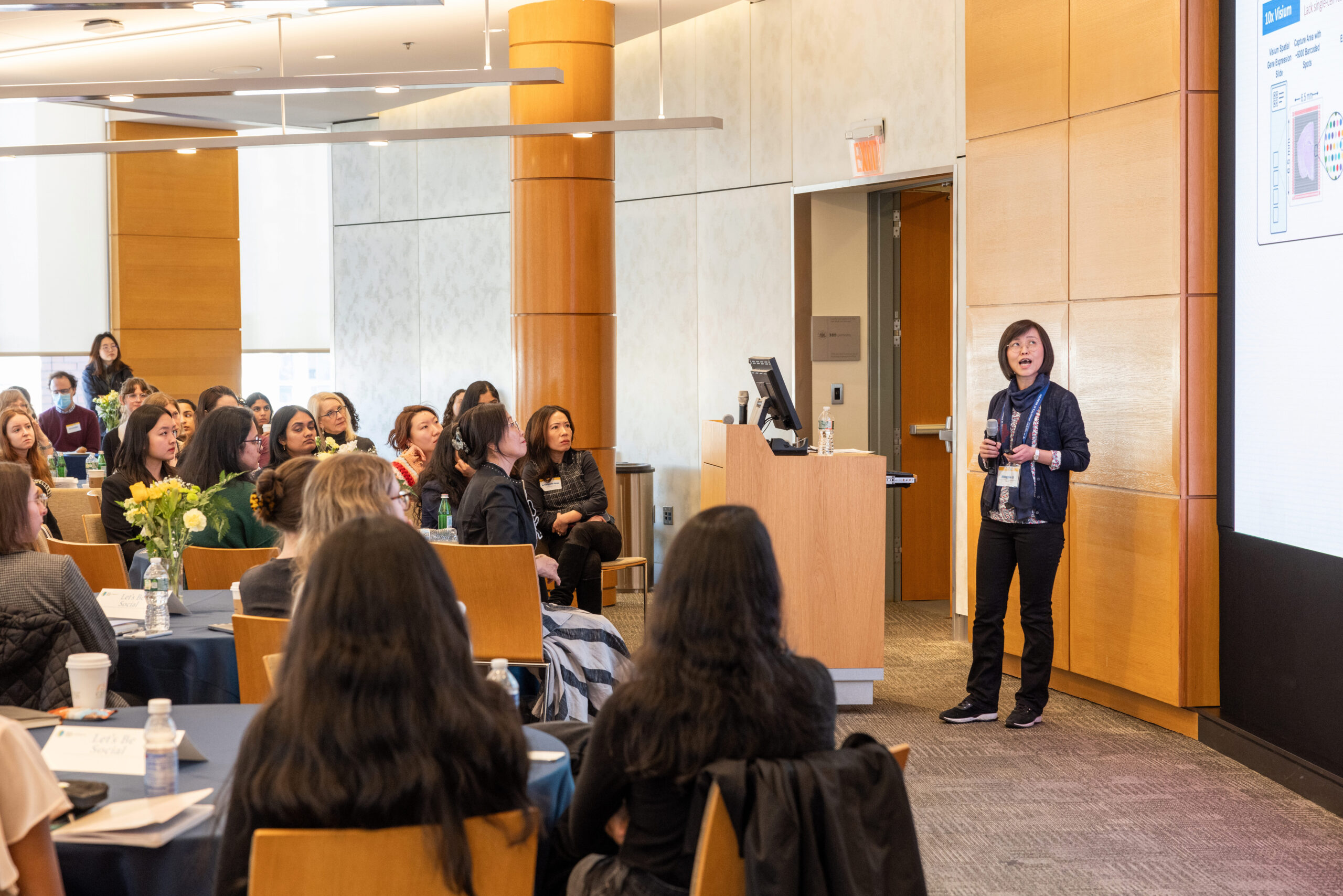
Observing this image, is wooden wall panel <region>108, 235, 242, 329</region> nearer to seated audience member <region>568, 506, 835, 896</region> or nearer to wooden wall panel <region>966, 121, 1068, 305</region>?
wooden wall panel <region>966, 121, 1068, 305</region>

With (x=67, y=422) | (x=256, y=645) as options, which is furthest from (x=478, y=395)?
(x=67, y=422)

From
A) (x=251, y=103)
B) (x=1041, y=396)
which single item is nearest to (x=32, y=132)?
(x=251, y=103)

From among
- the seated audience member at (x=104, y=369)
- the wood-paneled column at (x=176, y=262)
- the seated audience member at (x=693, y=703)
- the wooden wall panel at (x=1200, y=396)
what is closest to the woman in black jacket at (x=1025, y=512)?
the wooden wall panel at (x=1200, y=396)

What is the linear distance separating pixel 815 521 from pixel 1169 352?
1674 millimetres

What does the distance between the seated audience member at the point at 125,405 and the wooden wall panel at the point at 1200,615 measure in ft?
21.3

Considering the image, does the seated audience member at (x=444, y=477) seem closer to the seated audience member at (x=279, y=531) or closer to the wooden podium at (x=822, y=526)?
the wooden podium at (x=822, y=526)

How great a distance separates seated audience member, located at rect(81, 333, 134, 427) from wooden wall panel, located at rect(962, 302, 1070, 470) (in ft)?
24.1

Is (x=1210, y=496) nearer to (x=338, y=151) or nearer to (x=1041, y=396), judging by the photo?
(x=1041, y=396)

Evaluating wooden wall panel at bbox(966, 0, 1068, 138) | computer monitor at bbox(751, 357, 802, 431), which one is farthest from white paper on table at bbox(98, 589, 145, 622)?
wooden wall panel at bbox(966, 0, 1068, 138)

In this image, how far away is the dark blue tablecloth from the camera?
12.5 ft

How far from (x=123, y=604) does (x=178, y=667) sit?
36cm

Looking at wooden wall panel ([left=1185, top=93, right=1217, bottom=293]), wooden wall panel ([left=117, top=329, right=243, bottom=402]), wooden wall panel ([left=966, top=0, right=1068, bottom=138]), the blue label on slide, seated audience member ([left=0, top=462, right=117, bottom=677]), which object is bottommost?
seated audience member ([left=0, top=462, right=117, bottom=677])

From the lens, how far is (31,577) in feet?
10.2

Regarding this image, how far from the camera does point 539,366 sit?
8.00 meters
